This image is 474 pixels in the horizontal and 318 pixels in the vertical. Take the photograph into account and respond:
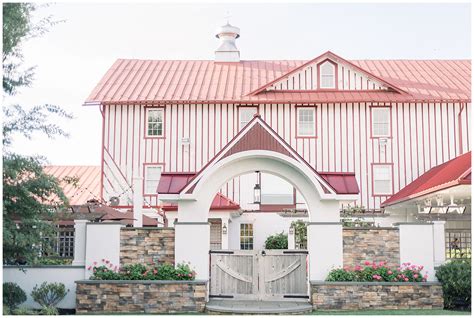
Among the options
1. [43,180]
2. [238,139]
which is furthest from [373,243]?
[43,180]

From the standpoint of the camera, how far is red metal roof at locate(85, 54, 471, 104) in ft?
95.4

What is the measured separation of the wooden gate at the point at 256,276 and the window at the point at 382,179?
12.5 metres

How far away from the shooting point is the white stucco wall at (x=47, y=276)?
16.7 meters

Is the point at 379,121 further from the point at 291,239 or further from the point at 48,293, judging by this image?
the point at 48,293

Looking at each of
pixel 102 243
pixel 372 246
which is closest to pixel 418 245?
pixel 372 246

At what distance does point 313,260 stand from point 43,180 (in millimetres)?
7164

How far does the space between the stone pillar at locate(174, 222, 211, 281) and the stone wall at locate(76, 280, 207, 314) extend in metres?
0.65

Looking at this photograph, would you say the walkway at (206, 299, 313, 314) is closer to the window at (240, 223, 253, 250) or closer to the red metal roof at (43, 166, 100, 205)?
the window at (240, 223, 253, 250)

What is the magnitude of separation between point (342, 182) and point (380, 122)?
1276cm

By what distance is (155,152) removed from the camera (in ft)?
96.1

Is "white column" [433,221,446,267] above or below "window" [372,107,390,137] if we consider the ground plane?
below

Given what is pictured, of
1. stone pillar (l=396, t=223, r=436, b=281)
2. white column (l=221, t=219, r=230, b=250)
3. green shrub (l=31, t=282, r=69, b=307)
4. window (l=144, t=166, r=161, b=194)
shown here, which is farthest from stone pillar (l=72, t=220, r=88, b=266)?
window (l=144, t=166, r=161, b=194)

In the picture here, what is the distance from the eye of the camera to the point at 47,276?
1678cm

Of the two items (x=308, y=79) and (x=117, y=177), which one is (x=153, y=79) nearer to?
(x=117, y=177)
